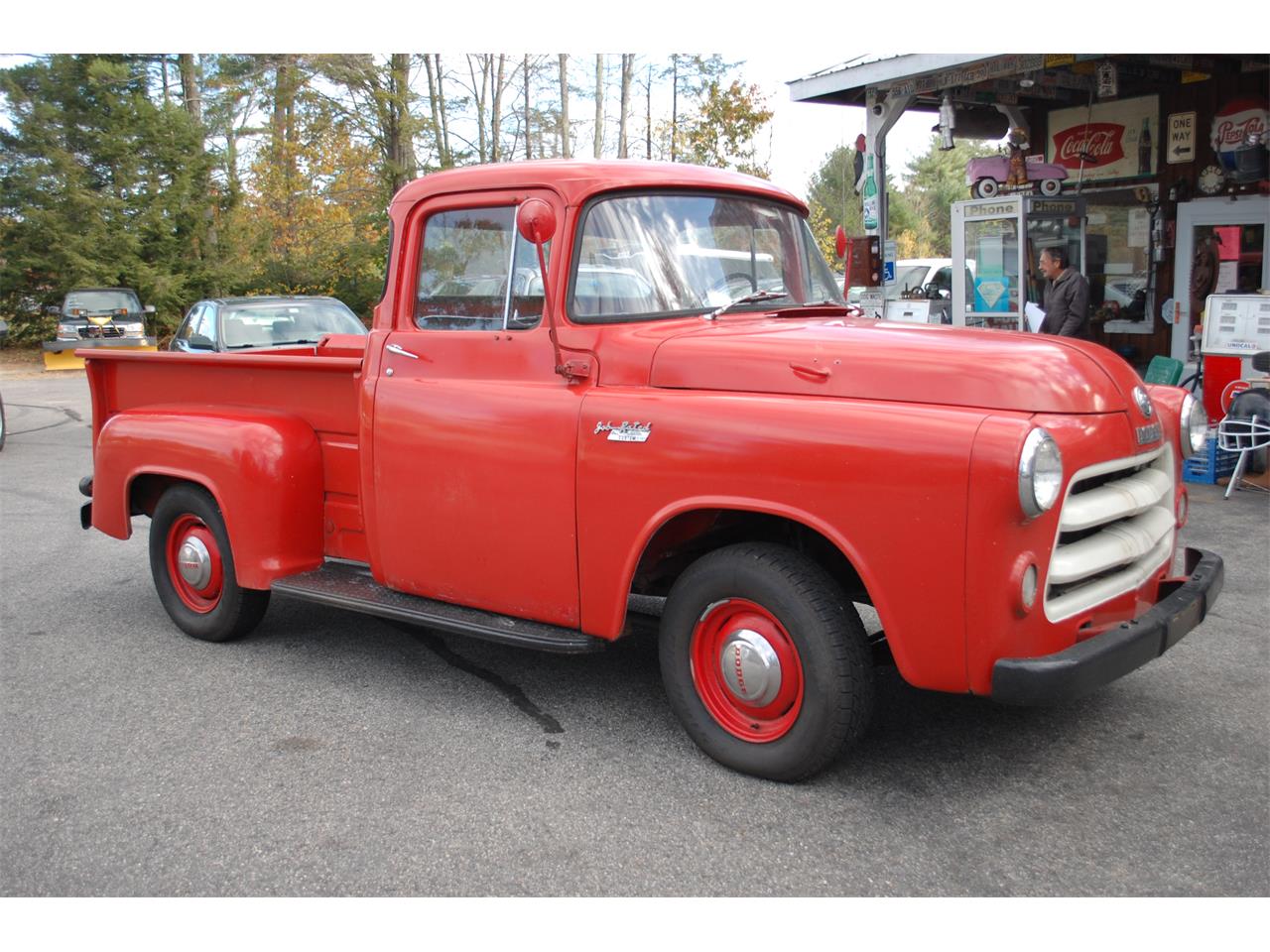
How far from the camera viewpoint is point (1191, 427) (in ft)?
13.2

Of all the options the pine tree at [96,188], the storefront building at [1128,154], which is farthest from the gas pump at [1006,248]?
Result: the pine tree at [96,188]

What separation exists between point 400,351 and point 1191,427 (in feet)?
9.96

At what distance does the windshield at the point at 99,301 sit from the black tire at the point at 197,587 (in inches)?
810

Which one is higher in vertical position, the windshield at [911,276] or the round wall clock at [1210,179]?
the round wall clock at [1210,179]

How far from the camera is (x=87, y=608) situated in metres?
5.94

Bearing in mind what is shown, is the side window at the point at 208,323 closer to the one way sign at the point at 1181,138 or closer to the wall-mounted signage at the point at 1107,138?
the wall-mounted signage at the point at 1107,138

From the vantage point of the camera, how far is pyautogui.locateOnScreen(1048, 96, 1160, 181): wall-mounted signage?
11.2 m

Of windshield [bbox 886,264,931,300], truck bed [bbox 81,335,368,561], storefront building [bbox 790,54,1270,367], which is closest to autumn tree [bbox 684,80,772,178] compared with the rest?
windshield [bbox 886,264,931,300]

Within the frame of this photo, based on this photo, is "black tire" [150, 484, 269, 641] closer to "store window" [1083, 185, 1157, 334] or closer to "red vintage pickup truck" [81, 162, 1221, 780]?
"red vintage pickup truck" [81, 162, 1221, 780]

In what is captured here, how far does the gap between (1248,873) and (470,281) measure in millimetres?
3275

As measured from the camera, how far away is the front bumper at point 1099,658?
312cm

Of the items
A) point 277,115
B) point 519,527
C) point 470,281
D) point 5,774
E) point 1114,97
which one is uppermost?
point 277,115

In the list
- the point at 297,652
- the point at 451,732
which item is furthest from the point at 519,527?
the point at 297,652

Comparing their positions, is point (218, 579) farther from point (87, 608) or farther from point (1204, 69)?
point (1204, 69)
